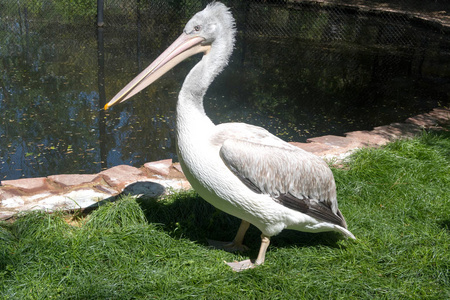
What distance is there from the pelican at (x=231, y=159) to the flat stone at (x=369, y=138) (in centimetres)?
211

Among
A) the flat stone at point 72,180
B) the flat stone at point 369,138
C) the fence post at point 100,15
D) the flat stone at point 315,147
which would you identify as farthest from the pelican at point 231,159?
the fence post at point 100,15

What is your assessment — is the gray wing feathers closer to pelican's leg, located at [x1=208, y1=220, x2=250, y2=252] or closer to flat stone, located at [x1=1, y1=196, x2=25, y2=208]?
pelican's leg, located at [x1=208, y1=220, x2=250, y2=252]

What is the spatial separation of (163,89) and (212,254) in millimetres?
4794

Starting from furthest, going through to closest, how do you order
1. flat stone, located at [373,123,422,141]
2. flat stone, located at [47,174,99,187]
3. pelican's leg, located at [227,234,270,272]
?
flat stone, located at [373,123,422,141]
flat stone, located at [47,174,99,187]
pelican's leg, located at [227,234,270,272]

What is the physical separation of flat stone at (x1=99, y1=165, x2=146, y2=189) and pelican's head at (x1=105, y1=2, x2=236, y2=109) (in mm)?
1138

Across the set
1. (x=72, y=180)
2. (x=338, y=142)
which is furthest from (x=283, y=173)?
(x=338, y=142)

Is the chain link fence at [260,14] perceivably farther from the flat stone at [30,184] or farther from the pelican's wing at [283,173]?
the pelican's wing at [283,173]

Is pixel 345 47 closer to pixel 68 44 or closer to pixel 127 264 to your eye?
pixel 68 44

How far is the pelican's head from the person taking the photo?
277cm

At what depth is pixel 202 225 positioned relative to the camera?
11.2ft

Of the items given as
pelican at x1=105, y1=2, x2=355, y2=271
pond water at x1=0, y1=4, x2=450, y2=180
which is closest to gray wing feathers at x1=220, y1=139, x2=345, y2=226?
pelican at x1=105, y1=2, x2=355, y2=271

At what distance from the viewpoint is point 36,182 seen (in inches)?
142

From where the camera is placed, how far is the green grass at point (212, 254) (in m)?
2.61

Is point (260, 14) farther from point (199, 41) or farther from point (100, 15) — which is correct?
point (199, 41)
